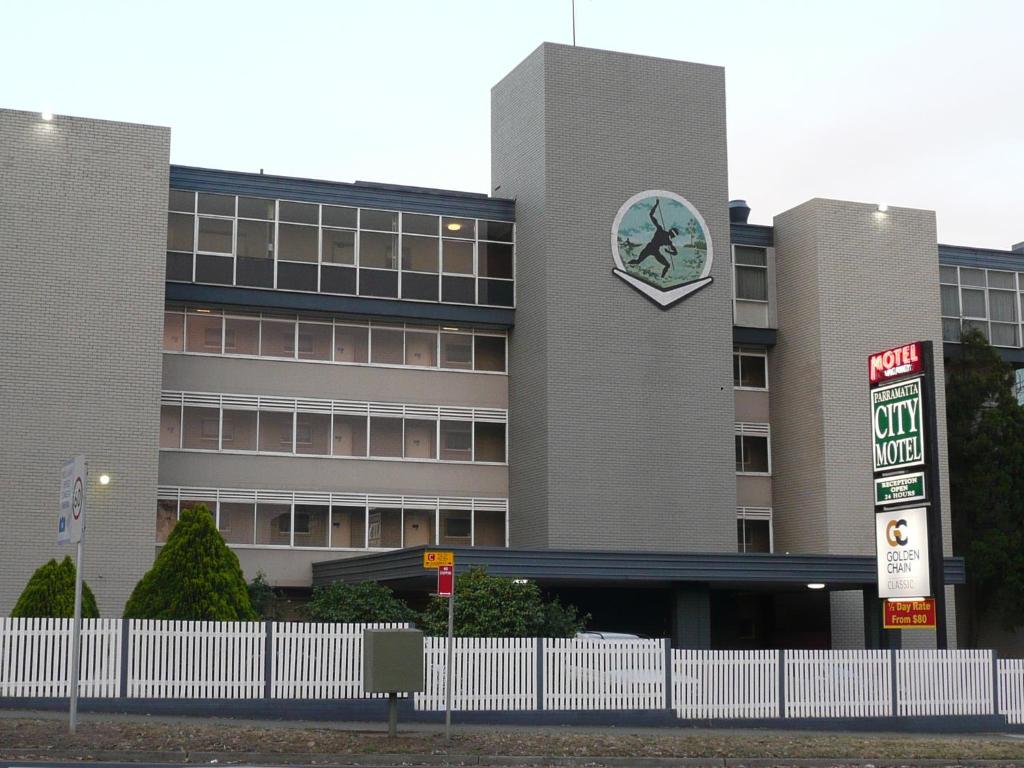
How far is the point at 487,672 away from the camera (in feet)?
84.2

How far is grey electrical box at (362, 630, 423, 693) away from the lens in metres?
21.0

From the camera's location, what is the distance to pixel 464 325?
4181 centimetres

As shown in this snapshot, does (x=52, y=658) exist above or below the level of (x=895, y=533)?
below

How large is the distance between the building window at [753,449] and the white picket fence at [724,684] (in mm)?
17154

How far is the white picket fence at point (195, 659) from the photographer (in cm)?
2458

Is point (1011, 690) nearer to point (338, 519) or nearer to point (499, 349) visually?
point (499, 349)

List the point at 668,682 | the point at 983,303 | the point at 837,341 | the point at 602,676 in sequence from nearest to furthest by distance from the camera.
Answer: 1. the point at 602,676
2. the point at 668,682
3. the point at 837,341
4. the point at 983,303

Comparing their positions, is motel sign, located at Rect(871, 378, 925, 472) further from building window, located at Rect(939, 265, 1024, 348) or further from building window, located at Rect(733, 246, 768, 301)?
building window, located at Rect(939, 265, 1024, 348)

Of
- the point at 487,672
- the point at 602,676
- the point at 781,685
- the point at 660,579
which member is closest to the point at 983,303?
the point at 660,579

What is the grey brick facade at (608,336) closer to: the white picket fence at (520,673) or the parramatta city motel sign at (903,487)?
the parramatta city motel sign at (903,487)

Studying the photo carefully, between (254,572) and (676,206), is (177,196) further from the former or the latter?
(676,206)

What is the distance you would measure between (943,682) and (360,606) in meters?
12.9

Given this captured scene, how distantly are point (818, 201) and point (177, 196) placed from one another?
715 inches

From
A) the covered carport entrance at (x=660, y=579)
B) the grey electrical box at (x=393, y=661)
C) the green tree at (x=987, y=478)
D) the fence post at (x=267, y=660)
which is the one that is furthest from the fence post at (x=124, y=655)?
the green tree at (x=987, y=478)
